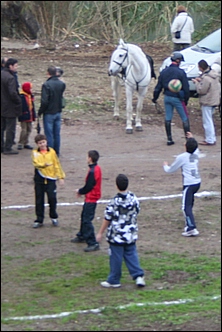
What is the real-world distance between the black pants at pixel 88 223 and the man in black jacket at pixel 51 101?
395 cm

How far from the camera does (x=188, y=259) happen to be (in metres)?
10.9

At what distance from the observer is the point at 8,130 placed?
15.2m

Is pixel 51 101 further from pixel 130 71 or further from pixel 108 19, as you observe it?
pixel 108 19

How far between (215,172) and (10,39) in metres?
15.2

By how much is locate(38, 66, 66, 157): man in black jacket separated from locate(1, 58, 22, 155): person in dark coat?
2.09ft

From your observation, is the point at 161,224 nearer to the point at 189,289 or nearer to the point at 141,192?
the point at 141,192

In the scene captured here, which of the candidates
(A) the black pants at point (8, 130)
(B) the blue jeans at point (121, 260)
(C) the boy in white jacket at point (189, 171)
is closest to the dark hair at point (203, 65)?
(A) the black pants at point (8, 130)

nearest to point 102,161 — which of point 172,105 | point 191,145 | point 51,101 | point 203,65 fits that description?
point 51,101

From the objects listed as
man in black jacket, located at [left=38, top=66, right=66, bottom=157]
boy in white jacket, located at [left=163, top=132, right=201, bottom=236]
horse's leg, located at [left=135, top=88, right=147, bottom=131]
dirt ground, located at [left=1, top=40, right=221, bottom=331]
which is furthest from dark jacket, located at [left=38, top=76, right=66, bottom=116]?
boy in white jacket, located at [left=163, top=132, right=201, bottom=236]

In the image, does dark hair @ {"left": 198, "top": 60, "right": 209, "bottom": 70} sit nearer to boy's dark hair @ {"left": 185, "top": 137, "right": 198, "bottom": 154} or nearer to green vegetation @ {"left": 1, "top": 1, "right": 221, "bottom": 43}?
boy's dark hair @ {"left": 185, "top": 137, "right": 198, "bottom": 154}

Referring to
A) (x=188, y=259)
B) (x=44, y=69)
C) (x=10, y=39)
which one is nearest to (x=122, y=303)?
(x=188, y=259)

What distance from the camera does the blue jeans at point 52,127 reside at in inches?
580

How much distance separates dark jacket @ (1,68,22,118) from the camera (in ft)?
48.8

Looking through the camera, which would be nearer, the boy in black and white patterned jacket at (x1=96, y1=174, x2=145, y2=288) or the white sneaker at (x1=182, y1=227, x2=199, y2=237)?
the boy in black and white patterned jacket at (x1=96, y1=174, x2=145, y2=288)
